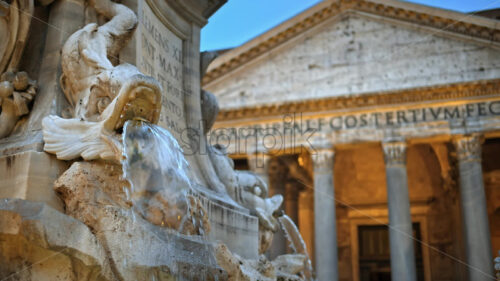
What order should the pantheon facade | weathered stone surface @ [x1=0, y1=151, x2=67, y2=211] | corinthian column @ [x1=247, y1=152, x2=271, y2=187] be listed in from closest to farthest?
weathered stone surface @ [x1=0, y1=151, x2=67, y2=211]
the pantheon facade
corinthian column @ [x1=247, y1=152, x2=271, y2=187]

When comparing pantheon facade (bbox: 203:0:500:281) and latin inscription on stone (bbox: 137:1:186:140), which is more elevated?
pantheon facade (bbox: 203:0:500:281)

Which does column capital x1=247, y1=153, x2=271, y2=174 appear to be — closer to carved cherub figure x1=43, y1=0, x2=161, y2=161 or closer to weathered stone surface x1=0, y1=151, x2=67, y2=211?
carved cherub figure x1=43, y1=0, x2=161, y2=161

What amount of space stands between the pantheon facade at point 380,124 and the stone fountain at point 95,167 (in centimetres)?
1174

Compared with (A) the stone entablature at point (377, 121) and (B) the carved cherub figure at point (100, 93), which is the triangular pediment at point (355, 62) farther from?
(B) the carved cherub figure at point (100, 93)

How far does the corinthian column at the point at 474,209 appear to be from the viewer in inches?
615

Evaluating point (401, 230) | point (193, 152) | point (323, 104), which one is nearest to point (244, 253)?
point (193, 152)

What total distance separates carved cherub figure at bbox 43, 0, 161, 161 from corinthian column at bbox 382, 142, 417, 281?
13859 millimetres

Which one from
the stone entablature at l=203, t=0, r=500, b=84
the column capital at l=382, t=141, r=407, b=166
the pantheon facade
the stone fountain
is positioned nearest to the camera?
the stone fountain

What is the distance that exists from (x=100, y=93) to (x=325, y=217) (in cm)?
1439

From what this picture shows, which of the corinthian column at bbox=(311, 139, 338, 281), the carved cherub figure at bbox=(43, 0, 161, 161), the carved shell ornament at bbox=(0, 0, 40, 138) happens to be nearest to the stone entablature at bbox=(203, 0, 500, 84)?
the corinthian column at bbox=(311, 139, 338, 281)

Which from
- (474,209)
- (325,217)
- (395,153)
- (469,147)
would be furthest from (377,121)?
(474,209)

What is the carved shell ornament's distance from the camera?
132 inches

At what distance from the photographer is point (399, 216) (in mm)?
16516

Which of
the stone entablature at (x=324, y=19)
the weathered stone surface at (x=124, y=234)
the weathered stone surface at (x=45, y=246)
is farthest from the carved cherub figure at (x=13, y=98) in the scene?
the stone entablature at (x=324, y=19)
